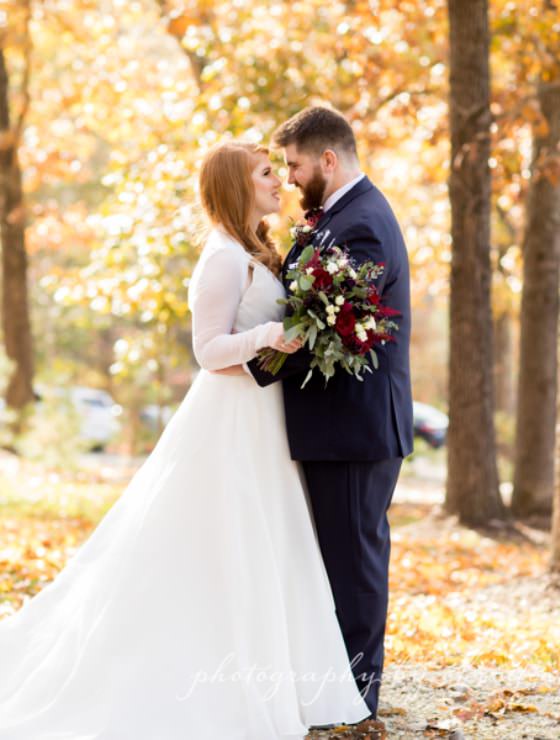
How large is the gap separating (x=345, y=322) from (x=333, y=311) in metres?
0.06

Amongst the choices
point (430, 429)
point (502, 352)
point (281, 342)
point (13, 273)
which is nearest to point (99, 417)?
point (430, 429)

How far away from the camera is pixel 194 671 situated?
373 cm

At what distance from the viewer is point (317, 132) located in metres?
4.19

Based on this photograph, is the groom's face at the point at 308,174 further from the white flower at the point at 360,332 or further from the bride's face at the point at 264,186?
the white flower at the point at 360,332

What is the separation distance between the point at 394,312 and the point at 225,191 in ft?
3.10

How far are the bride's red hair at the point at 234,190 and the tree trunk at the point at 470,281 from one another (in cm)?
485

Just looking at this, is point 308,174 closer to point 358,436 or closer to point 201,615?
point 358,436

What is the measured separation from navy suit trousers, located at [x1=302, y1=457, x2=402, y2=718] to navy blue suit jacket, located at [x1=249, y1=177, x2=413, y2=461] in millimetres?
116

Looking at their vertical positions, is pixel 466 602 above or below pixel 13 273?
below

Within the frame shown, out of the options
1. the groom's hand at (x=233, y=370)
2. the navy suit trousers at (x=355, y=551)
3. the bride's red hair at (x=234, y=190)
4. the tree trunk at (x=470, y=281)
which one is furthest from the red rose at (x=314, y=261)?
the tree trunk at (x=470, y=281)

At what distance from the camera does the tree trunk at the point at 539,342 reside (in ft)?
32.8

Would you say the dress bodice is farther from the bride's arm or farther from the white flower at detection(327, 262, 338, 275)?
the white flower at detection(327, 262, 338, 275)

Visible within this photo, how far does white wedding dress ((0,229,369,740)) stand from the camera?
368 cm

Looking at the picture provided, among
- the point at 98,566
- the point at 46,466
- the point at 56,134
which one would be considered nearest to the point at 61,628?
the point at 98,566
